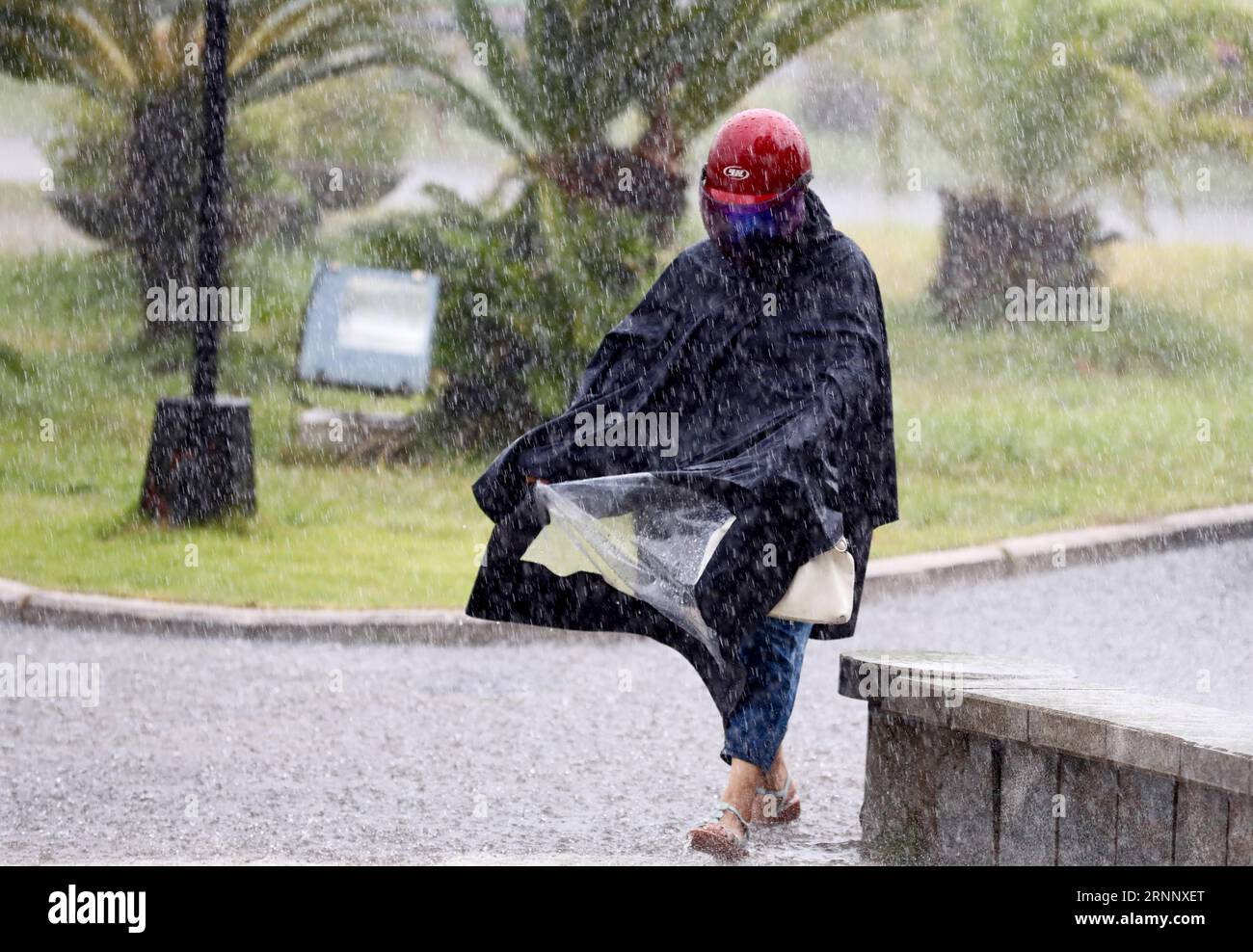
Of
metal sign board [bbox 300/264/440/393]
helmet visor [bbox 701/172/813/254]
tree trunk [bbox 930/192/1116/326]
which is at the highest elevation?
tree trunk [bbox 930/192/1116/326]

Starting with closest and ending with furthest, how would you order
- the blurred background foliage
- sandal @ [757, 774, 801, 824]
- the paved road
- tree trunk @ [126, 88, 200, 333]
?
sandal @ [757, 774, 801, 824] < the paved road < the blurred background foliage < tree trunk @ [126, 88, 200, 333]

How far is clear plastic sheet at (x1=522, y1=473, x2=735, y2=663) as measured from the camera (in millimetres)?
4453

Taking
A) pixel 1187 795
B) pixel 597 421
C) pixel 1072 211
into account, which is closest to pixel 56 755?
pixel 597 421

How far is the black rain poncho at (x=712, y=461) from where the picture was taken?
14.2ft

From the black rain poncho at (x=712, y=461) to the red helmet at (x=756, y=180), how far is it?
11cm

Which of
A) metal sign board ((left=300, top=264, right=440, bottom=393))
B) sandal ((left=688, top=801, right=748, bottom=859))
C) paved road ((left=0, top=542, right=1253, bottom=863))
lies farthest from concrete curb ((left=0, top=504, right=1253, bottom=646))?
metal sign board ((left=300, top=264, right=440, bottom=393))

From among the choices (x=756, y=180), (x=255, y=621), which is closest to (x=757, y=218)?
(x=756, y=180)

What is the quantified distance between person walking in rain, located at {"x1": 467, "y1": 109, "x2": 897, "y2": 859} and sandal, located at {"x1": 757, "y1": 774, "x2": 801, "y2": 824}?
19 centimetres

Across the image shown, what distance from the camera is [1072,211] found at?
55.8ft

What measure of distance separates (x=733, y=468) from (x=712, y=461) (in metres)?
0.11

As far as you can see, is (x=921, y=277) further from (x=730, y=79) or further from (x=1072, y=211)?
(x=730, y=79)

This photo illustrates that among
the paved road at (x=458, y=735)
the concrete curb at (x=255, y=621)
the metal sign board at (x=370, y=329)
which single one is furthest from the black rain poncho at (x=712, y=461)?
the metal sign board at (x=370, y=329)

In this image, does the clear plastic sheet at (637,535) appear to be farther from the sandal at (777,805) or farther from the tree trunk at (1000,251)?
the tree trunk at (1000,251)

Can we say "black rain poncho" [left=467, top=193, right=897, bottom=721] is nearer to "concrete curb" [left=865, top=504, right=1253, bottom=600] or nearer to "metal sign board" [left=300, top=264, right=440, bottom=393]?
"concrete curb" [left=865, top=504, right=1253, bottom=600]
